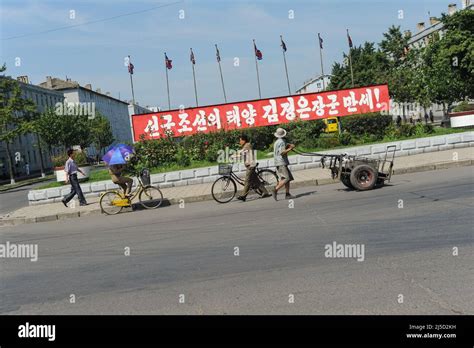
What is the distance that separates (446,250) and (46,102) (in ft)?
295

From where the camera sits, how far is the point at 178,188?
58.7ft

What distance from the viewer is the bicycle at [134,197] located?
13.8m

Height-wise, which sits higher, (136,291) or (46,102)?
(46,102)

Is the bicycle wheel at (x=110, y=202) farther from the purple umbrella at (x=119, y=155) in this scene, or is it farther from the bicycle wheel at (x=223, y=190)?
the bicycle wheel at (x=223, y=190)

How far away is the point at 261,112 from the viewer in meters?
22.2

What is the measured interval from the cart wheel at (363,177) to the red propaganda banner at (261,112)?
1026cm

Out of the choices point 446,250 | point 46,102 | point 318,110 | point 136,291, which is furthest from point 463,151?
point 46,102

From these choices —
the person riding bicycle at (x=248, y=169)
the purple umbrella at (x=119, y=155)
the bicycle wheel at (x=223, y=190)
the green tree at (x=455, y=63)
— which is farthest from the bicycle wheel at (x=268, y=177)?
A: the green tree at (x=455, y=63)

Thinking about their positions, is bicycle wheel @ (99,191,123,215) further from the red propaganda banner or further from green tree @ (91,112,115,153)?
green tree @ (91,112,115,153)

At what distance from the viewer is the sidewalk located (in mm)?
14484

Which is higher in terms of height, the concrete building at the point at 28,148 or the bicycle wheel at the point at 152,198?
the concrete building at the point at 28,148

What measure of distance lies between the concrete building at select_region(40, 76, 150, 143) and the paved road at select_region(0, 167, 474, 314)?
7156 cm

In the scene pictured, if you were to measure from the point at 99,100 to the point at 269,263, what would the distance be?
120237 mm
